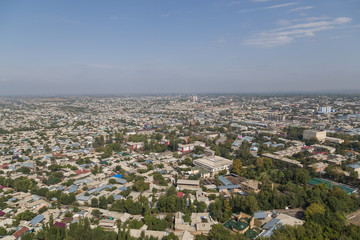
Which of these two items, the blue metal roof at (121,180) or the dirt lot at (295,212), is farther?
the blue metal roof at (121,180)

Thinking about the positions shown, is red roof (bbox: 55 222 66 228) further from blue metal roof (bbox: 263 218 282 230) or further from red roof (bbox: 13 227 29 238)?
blue metal roof (bbox: 263 218 282 230)

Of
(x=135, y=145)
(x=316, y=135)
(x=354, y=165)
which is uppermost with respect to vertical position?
(x=316, y=135)

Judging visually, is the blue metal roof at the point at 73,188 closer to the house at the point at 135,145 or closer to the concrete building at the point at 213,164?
the concrete building at the point at 213,164

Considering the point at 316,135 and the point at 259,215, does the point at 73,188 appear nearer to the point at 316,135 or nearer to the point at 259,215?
the point at 259,215

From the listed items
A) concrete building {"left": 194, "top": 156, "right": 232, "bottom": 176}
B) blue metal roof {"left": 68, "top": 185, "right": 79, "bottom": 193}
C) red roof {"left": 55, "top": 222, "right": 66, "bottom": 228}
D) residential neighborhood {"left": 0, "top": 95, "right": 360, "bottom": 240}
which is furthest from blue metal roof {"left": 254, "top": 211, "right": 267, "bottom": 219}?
blue metal roof {"left": 68, "top": 185, "right": 79, "bottom": 193}

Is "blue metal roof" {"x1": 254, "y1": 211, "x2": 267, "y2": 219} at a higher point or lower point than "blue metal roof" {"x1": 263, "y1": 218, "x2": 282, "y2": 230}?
lower

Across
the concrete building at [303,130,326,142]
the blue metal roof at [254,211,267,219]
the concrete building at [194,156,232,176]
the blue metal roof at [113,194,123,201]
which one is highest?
the concrete building at [303,130,326,142]

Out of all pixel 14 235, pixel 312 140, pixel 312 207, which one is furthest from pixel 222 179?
pixel 312 140

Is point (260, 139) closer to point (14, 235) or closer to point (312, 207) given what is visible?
point (312, 207)

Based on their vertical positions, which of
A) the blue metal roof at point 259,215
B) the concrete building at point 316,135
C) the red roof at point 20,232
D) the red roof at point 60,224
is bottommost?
the blue metal roof at point 259,215

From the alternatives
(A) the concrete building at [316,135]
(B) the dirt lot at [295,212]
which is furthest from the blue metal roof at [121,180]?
(A) the concrete building at [316,135]

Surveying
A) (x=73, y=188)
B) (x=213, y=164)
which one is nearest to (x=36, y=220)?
(x=73, y=188)
